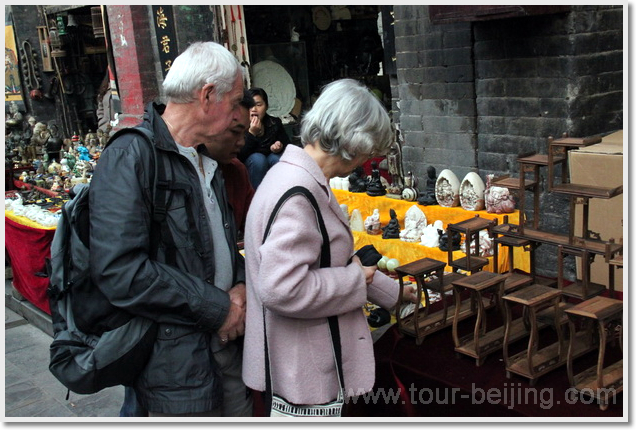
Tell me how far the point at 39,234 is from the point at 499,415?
390cm

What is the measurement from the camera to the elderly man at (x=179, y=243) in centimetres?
178

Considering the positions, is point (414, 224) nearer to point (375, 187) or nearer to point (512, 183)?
point (375, 187)

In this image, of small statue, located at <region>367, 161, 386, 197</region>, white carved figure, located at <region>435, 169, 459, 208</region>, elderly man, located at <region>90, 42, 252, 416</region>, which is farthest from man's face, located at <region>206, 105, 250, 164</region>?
small statue, located at <region>367, 161, 386, 197</region>

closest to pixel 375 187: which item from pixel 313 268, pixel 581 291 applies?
pixel 581 291

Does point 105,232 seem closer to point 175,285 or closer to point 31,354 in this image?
point 175,285

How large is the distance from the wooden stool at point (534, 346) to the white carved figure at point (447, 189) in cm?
193

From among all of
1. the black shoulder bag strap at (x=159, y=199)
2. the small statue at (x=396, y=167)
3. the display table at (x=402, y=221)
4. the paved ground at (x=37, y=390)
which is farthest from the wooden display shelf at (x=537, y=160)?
the paved ground at (x=37, y=390)

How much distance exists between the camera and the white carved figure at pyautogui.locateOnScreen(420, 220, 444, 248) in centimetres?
380

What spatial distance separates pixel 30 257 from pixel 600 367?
14.4 feet

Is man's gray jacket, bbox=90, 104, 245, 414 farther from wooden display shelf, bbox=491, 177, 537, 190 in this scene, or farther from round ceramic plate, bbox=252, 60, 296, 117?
round ceramic plate, bbox=252, 60, 296, 117

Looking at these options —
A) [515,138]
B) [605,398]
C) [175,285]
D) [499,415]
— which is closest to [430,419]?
[499,415]

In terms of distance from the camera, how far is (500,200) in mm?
3715

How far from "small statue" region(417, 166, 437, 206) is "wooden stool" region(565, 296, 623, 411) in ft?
7.28

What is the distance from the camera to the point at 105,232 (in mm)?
1766
